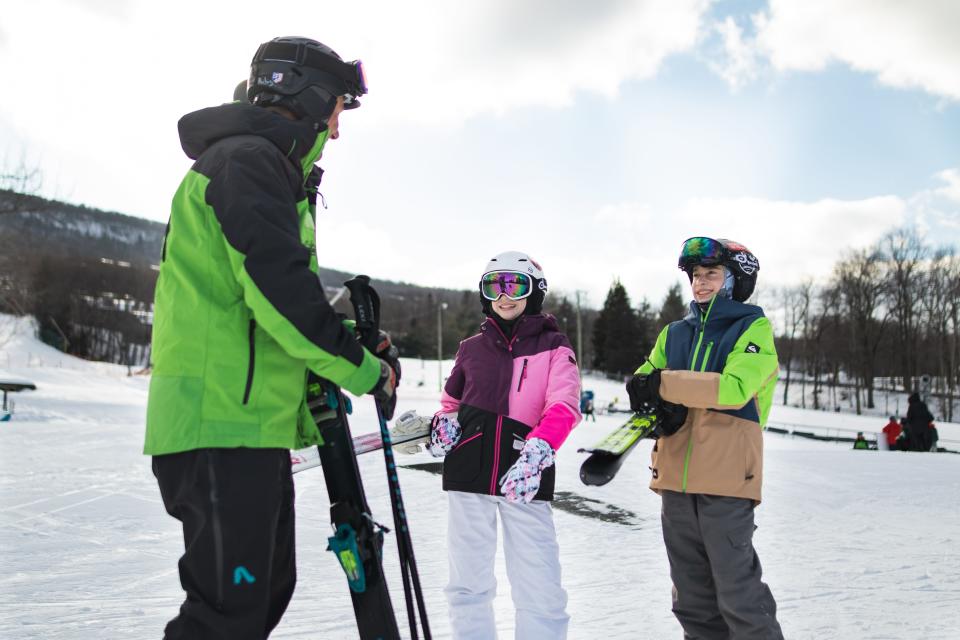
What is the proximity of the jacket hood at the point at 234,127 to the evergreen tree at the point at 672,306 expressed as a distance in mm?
74074

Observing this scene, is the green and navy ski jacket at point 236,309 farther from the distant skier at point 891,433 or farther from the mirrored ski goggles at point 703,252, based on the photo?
the distant skier at point 891,433

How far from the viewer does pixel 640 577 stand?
4449 millimetres

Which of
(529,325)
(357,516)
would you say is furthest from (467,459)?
(357,516)

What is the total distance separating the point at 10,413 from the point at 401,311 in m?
82.5

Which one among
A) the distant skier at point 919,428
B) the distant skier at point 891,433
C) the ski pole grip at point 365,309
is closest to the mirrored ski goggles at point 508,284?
the ski pole grip at point 365,309

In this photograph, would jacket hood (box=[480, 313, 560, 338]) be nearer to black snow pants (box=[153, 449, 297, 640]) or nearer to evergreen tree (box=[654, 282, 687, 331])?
black snow pants (box=[153, 449, 297, 640])

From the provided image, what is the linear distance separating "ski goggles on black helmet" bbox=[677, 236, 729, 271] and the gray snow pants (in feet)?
3.49

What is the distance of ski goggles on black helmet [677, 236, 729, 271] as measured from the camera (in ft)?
9.91

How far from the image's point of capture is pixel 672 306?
77562mm

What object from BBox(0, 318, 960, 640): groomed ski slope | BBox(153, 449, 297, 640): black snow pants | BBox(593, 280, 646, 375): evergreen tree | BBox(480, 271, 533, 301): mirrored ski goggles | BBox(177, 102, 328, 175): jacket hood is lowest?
BBox(0, 318, 960, 640): groomed ski slope

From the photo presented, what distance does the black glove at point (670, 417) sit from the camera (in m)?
2.92

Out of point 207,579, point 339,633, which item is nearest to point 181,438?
point 207,579

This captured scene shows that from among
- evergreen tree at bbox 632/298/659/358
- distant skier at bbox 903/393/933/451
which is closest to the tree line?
evergreen tree at bbox 632/298/659/358

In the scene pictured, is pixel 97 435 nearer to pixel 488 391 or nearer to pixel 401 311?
pixel 488 391
